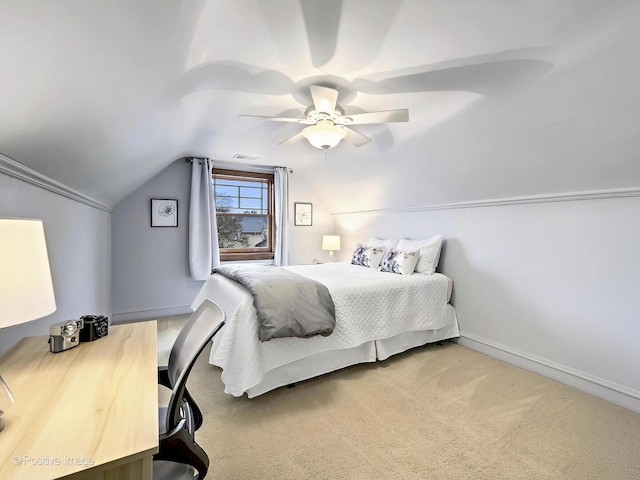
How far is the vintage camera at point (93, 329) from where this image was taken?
1.31m

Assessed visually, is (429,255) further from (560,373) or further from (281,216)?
(281,216)

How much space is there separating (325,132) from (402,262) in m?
1.68

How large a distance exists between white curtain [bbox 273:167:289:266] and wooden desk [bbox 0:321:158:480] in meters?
3.56

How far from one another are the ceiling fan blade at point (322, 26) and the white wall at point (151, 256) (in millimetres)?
3065

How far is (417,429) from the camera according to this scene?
1.88 meters

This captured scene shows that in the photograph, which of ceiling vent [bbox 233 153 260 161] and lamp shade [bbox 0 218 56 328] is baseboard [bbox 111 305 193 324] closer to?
ceiling vent [bbox 233 153 260 161]

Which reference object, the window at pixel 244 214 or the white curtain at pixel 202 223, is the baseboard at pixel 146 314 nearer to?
the white curtain at pixel 202 223

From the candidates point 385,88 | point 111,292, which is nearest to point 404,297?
point 385,88

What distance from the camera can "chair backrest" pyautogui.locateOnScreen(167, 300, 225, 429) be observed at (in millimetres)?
1049

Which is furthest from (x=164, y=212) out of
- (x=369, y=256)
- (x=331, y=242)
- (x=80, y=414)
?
(x=80, y=414)

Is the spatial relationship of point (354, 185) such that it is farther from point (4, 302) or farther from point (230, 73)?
point (4, 302)

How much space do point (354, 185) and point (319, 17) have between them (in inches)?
116

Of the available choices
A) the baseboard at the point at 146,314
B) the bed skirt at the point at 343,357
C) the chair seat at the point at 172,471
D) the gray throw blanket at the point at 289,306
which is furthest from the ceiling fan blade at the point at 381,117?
the baseboard at the point at 146,314

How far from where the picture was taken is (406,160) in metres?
3.37
